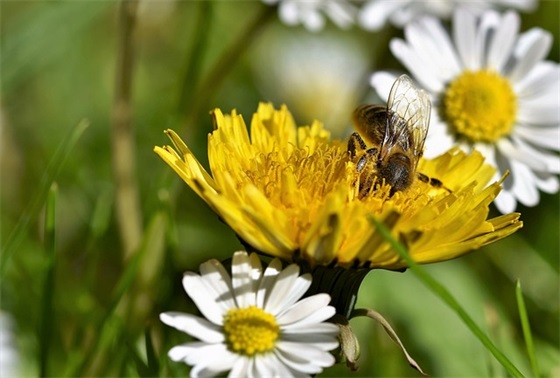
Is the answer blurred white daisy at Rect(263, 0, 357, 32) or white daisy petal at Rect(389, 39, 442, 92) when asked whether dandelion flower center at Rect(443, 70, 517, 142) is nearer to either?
white daisy petal at Rect(389, 39, 442, 92)

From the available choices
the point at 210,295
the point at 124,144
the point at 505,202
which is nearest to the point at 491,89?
the point at 505,202

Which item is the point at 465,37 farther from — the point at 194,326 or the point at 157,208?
the point at 194,326

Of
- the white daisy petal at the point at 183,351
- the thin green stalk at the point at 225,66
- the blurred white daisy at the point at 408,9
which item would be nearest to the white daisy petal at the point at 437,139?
the blurred white daisy at the point at 408,9

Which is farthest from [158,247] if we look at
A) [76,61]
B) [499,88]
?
[76,61]

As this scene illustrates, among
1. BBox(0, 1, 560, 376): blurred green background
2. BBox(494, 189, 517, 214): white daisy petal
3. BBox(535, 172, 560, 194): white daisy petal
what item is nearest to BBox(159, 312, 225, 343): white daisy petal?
BBox(0, 1, 560, 376): blurred green background

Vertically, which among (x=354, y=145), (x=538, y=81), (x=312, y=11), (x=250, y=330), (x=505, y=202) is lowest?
(x=250, y=330)

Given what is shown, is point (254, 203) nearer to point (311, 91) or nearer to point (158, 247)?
point (158, 247)

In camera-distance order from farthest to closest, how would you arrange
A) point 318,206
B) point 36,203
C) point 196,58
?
point 196,58 < point 36,203 < point 318,206
